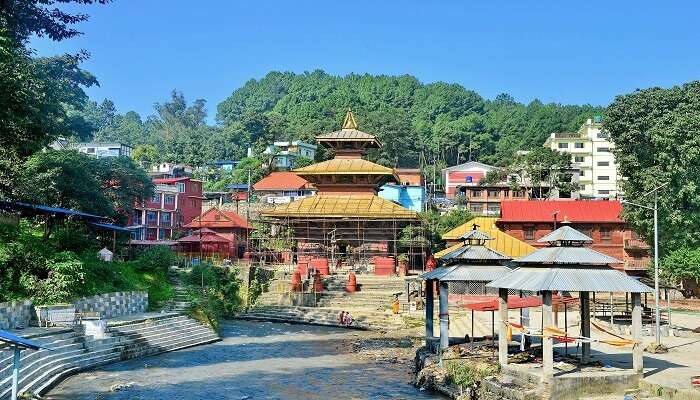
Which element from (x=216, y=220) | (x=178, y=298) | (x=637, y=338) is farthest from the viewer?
(x=216, y=220)

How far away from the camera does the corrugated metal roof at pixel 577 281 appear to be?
60.2 feet

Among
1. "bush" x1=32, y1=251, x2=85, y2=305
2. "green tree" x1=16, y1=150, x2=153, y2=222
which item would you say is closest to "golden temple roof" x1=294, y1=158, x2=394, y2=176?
"green tree" x1=16, y1=150, x2=153, y2=222

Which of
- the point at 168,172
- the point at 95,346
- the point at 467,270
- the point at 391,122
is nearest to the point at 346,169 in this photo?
the point at 95,346

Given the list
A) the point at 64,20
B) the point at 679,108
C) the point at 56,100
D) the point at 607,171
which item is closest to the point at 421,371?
the point at 56,100

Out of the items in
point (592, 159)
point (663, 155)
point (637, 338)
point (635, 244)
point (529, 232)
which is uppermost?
point (592, 159)

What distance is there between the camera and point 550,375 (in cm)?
1755

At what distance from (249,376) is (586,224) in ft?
125

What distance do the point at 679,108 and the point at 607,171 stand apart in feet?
162

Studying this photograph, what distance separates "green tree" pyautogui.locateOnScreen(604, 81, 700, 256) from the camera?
4212 centimetres

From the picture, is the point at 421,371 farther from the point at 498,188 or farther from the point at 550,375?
the point at 498,188

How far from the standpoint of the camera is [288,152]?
101 metres

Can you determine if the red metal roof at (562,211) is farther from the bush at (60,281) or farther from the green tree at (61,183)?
the bush at (60,281)

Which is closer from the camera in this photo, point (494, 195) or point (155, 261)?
point (155, 261)

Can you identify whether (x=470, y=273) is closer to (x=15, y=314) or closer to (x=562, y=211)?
(x=15, y=314)
